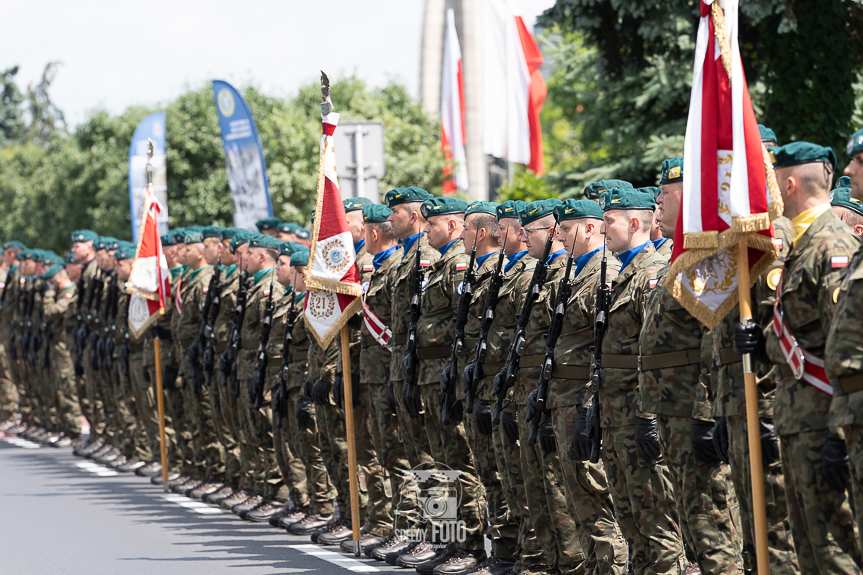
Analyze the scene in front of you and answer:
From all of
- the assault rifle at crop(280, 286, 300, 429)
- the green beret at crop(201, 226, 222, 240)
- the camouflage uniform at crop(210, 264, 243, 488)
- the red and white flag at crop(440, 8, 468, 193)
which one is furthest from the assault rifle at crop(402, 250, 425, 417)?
the red and white flag at crop(440, 8, 468, 193)

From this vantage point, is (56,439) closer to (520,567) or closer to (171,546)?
(171,546)

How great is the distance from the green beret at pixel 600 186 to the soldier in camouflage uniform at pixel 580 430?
0.40 m

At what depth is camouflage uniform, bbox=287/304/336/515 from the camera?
1008 cm

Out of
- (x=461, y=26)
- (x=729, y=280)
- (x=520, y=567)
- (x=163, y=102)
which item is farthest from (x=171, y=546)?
(x=461, y=26)

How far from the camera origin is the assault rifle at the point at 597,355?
20.3 feet

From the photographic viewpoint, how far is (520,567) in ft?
23.6

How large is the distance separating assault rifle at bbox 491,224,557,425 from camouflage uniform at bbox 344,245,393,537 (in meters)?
2.20

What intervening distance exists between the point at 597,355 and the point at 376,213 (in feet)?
10.9

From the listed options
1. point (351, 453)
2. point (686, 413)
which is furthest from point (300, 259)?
point (686, 413)

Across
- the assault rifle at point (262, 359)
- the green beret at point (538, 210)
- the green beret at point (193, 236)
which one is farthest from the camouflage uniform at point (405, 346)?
the green beret at point (193, 236)

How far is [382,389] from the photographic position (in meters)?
8.88

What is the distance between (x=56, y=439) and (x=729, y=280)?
14.5 meters

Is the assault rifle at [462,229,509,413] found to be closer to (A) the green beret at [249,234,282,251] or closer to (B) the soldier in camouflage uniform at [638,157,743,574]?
(B) the soldier in camouflage uniform at [638,157,743,574]

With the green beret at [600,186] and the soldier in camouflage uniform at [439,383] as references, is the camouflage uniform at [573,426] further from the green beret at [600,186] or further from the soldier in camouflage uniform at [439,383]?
the soldier in camouflage uniform at [439,383]
